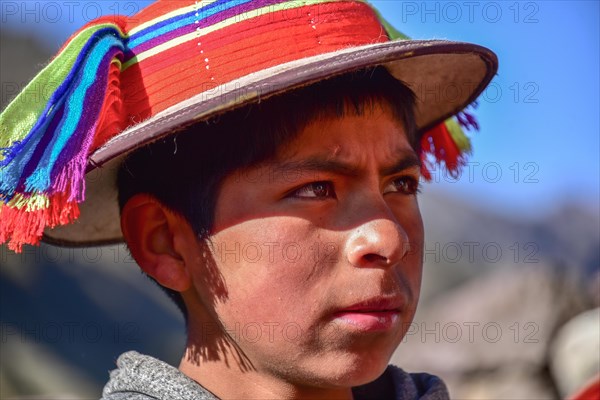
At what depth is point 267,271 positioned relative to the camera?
166cm

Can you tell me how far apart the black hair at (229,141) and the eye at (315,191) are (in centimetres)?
10

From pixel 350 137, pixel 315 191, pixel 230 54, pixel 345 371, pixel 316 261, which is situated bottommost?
pixel 345 371

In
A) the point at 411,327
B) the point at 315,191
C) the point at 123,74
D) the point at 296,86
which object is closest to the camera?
the point at 296,86

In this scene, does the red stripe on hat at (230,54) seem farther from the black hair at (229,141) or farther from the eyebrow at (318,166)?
the eyebrow at (318,166)

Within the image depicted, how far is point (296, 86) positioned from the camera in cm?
159

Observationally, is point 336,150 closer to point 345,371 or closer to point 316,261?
point 316,261

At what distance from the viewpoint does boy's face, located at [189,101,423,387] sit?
1642 millimetres

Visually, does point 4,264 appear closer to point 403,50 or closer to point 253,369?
point 253,369

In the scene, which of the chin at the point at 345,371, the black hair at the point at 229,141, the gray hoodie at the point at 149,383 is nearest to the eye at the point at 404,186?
the black hair at the point at 229,141

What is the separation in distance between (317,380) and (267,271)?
24 cm

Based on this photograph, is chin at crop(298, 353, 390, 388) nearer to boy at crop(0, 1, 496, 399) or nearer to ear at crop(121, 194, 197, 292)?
boy at crop(0, 1, 496, 399)

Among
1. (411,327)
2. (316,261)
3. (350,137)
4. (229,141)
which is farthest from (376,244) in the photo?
(411,327)

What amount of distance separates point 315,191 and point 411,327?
3966mm

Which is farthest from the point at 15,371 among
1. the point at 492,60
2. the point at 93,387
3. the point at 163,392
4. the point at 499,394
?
the point at 492,60
